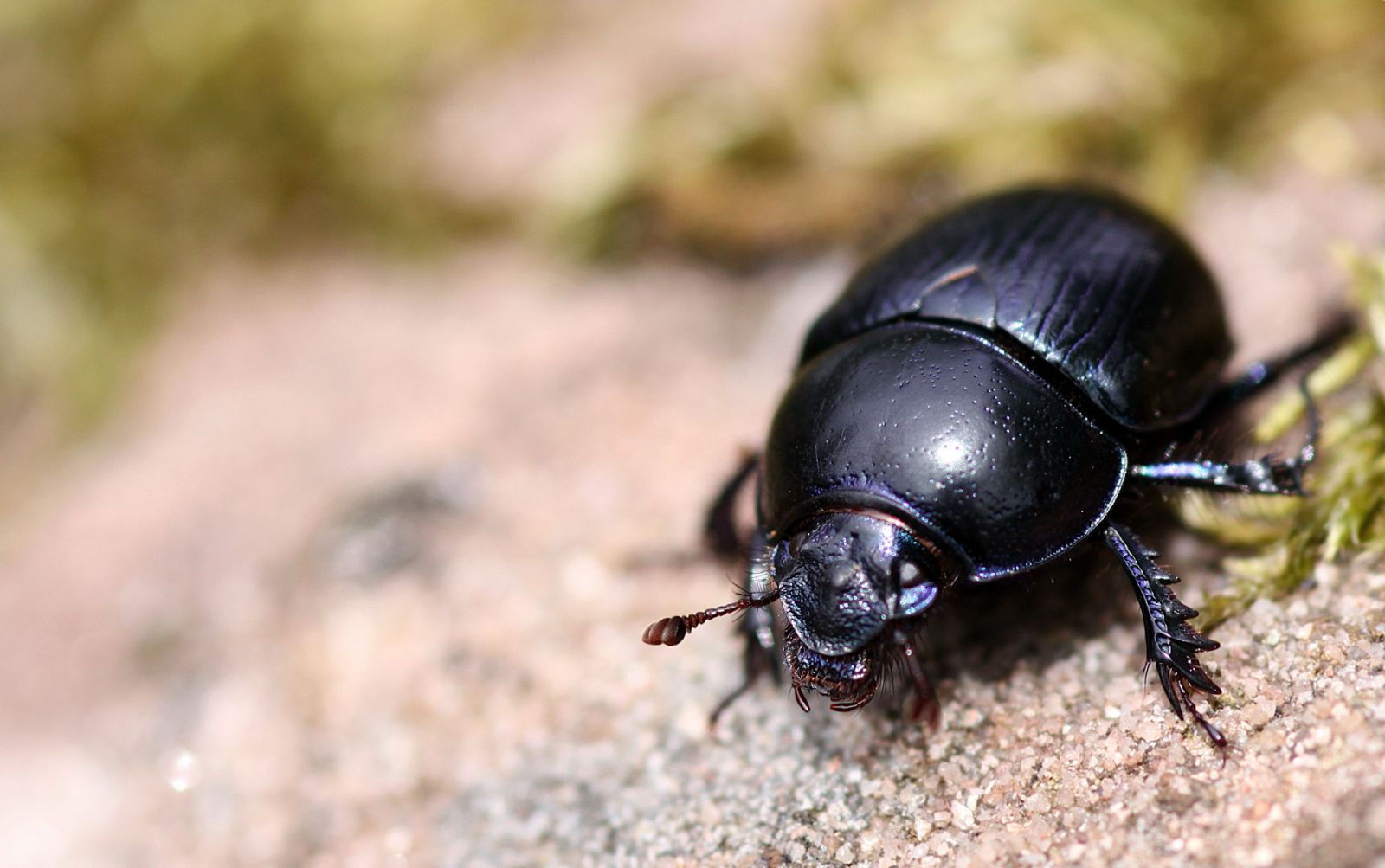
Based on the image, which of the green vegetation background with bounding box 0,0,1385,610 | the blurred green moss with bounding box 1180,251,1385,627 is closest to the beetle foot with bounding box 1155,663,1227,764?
the blurred green moss with bounding box 1180,251,1385,627

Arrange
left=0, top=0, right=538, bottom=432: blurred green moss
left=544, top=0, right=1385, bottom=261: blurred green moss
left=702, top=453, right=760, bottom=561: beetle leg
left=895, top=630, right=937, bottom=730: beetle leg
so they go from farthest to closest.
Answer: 1. left=0, top=0, right=538, bottom=432: blurred green moss
2. left=544, top=0, right=1385, bottom=261: blurred green moss
3. left=702, top=453, right=760, bottom=561: beetle leg
4. left=895, top=630, right=937, bottom=730: beetle leg

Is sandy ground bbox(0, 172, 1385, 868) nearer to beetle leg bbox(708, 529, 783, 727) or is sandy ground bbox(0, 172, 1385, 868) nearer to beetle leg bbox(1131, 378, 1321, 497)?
beetle leg bbox(708, 529, 783, 727)

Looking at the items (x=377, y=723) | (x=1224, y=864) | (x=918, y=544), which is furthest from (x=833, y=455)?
(x=377, y=723)

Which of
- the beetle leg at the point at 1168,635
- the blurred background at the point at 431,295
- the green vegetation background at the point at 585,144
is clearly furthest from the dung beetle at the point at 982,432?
the blurred background at the point at 431,295

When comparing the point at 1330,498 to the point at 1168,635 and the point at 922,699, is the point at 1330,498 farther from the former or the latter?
the point at 922,699

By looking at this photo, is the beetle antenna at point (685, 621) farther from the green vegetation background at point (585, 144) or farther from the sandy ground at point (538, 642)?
the green vegetation background at point (585, 144)

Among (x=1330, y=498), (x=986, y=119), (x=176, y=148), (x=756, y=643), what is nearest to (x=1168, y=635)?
(x=1330, y=498)
